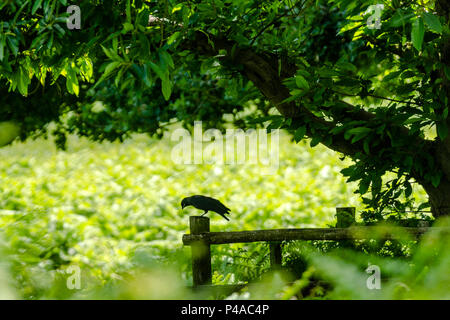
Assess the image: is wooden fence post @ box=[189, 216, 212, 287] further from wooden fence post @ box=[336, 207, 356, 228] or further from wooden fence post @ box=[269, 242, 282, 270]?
wooden fence post @ box=[336, 207, 356, 228]

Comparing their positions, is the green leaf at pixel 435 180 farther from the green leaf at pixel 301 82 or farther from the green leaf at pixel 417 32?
the green leaf at pixel 417 32

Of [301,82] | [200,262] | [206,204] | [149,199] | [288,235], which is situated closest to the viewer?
[301,82]

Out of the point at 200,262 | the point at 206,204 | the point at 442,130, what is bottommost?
the point at 200,262

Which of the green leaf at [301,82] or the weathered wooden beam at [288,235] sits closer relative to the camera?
the green leaf at [301,82]

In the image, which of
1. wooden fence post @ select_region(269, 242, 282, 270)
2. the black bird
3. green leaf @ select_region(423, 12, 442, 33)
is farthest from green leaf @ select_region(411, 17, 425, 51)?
the black bird

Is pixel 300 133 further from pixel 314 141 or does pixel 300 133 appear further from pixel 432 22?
pixel 432 22

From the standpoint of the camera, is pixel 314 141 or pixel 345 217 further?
pixel 345 217

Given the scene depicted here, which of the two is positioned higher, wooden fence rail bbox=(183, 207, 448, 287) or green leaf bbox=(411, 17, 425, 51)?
green leaf bbox=(411, 17, 425, 51)

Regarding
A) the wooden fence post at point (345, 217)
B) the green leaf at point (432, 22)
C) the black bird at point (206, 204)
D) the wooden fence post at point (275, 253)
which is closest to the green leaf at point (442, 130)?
the green leaf at point (432, 22)

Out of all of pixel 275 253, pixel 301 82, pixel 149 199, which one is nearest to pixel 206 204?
pixel 275 253

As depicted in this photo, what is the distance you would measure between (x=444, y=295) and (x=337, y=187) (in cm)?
662

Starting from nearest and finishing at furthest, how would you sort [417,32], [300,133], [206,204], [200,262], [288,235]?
[417,32], [300,133], [288,235], [200,262], [206,204]

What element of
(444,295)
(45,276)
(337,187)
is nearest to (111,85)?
(337,187)
